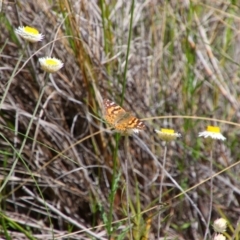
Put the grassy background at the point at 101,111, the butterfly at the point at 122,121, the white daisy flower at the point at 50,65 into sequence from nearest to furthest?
the butterfly at the point at 122,121 < the white daisy flower at the point at 50,65 < the grassy background at the point at 101,111

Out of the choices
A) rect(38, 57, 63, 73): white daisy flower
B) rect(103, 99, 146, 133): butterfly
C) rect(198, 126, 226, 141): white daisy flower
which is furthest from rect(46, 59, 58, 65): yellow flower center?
rect(198, 126, 226, 141): white daisy flower

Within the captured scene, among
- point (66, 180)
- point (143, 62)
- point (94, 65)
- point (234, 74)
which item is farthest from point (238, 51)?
point (66, 180)

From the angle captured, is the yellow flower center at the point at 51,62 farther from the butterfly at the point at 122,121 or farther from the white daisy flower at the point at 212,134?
the white daisy flower at the point at 212,134

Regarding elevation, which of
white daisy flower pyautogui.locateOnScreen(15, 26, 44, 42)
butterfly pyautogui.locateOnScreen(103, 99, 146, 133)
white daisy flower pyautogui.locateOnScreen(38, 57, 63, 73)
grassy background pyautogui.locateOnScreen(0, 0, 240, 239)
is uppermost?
white daisy flower pyautogui.locateOnScreen(15, 26, 44, 42)

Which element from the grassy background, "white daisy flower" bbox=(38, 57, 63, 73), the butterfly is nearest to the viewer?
the butterfly

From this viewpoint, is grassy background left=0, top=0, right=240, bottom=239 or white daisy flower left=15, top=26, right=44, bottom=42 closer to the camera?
white daisy flower left=15, top=26, right=44, bottom=42

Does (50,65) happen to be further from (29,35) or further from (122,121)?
(122,121)

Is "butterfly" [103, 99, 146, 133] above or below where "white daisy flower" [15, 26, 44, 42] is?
below

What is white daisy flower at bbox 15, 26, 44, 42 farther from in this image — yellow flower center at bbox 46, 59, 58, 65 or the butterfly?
the butterfly

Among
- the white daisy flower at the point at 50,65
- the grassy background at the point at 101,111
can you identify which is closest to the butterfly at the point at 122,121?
the white daisy flower at the point at 50,65
